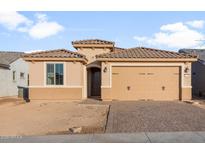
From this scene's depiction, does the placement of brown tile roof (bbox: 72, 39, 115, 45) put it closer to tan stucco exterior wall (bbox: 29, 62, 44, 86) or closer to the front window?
the front window

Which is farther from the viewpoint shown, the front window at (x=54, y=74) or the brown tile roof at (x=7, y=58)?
the brown tile roof at (x=7, y=58)

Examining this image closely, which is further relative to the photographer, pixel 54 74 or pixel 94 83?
pixel 94 83

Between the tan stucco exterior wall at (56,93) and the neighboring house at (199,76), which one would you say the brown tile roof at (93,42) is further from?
the neighboring house at (199,76)

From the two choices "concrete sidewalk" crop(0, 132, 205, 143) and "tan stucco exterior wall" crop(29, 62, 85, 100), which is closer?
"concrete sidewalk" crop(0, 132, 205, 143)

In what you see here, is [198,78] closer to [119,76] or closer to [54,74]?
[119,76]

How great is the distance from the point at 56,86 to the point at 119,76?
175 inches

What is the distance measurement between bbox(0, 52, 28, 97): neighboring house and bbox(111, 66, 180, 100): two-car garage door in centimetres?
1101

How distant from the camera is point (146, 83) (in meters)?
20.6

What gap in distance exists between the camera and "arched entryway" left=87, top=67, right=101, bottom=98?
79.0 ft

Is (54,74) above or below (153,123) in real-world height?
above

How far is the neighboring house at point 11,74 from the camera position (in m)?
26.1

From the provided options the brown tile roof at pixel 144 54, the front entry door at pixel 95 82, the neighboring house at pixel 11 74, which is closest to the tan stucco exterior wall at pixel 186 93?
the brown tile roof at pixel 144 54

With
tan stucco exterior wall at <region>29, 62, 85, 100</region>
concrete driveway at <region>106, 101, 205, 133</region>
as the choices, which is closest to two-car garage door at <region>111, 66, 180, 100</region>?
tan stucco exterior wall at <region>29, 62, 85, 100</region>

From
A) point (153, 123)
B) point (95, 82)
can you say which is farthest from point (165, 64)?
point (153, 123)
